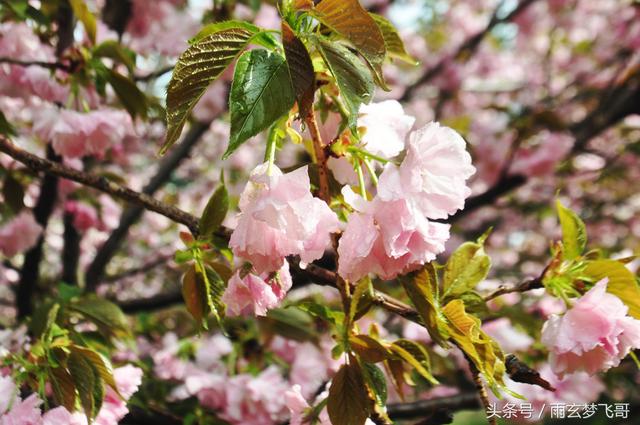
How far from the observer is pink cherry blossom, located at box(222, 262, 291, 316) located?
0.59 meters

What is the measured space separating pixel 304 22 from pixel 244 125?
155mm

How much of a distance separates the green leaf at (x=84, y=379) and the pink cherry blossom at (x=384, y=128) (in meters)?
0.41

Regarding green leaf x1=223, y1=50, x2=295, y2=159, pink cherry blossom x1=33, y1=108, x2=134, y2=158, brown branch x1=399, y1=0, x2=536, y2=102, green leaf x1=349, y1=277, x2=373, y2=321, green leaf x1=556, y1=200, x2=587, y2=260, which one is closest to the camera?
green leaf x1=223, y1=50, x2=295, y2=159

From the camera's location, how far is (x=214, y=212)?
2.10ft

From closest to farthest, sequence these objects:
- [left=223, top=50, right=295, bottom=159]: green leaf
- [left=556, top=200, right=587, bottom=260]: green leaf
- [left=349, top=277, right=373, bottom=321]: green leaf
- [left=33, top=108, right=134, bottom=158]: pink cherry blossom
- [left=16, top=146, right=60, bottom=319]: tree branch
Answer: [left=223, top=50, right=295, bottom=159]: green leaf
[left=349, top=277, right=373, bottom=321]: green leaf
[left=556, top=200, right=587, bottom=260]: green leaf
[left=33, top=108, right=134, bottom=158]: pink cherry blossom
[left=16, top=146, right=60, bottom=319]: tree branch

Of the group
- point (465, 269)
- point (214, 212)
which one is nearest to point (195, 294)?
point (214, 212)

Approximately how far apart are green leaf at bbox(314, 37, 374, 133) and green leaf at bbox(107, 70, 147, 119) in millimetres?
519

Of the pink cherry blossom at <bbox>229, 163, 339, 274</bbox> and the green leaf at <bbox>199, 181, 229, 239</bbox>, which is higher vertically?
the green leaf at <bbox>199, 181, 229, 239</bbox>

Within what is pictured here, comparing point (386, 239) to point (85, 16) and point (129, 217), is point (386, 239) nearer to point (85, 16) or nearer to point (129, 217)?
point (85, 16)

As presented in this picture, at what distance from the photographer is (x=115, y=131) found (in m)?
1.06

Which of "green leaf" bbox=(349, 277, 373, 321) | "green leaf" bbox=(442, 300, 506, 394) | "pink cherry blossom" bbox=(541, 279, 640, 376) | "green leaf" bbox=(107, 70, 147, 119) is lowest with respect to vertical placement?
"pink cherry blossom" bbox=(541, 279, 640, 376)

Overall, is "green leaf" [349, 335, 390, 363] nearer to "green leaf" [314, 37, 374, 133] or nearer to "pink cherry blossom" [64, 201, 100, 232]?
"green leaf" [314, 37, 374, 133]

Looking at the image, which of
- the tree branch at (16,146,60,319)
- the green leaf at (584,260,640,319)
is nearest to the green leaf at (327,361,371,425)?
the green leaf at (584,260,640,319)

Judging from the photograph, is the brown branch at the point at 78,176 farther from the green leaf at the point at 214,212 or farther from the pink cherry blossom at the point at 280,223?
the pink cherry blossom at the point at 280,223
